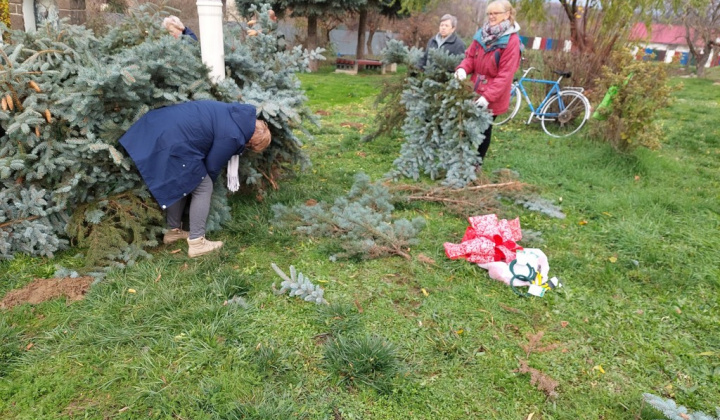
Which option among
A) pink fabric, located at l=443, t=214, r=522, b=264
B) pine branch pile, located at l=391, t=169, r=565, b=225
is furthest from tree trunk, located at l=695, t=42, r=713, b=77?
pink fabric, located at l=443, t=214, r=522, b=264

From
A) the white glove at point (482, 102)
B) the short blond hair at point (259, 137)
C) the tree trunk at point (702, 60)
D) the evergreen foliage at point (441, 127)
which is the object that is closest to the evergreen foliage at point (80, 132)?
the short blond hair at point (259, 137)

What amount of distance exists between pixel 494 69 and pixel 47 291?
493cm

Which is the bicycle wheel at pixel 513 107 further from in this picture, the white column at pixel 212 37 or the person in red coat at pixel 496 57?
the white column at pixel 212 37

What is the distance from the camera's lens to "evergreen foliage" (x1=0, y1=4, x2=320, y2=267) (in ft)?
10.7

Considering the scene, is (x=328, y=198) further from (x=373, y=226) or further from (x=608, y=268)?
(x=608, y=268)

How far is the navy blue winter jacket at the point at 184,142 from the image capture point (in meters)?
3.24

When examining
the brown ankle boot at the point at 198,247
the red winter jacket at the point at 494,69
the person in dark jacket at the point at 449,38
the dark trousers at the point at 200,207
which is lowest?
the brown ankle boot at the point at 198,247

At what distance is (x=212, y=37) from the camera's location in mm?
3895

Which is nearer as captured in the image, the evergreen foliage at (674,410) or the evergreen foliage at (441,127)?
the evergreen foliage at (674,410)

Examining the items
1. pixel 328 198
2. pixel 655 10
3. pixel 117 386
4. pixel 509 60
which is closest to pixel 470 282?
pixel 328 198

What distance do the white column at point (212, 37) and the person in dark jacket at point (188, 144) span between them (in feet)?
2.09

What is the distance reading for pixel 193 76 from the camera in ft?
12.5

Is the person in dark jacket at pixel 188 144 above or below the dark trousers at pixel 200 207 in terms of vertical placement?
above

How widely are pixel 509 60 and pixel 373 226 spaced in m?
2.74
